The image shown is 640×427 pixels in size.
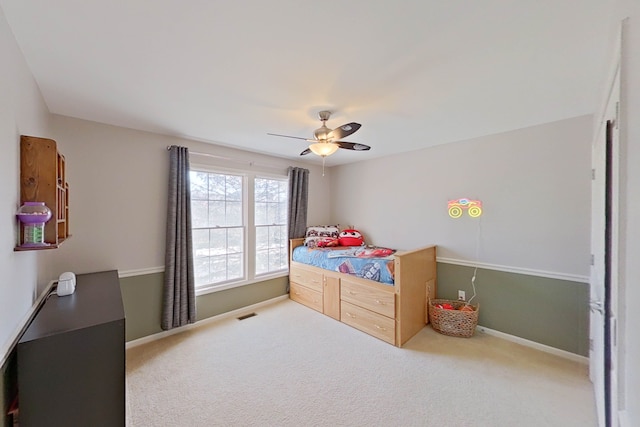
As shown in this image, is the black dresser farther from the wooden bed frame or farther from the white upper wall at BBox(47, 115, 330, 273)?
the wooden bed frame

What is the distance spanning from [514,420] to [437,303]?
1519 millimetres

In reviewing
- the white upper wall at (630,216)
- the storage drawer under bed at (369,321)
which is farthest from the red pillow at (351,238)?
the white upper wall at (630,216)

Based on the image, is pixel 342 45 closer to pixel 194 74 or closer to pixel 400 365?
pixel 194 74

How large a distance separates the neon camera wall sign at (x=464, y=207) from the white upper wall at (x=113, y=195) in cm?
348

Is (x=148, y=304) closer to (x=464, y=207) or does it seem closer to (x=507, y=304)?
(x=464, y=207)

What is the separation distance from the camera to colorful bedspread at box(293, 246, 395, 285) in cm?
298

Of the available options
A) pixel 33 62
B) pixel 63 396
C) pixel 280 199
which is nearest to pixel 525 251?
pixel 280 199

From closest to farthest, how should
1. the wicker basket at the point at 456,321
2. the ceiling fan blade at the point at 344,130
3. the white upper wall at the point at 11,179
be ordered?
1. the white upper wall at the point at 11,179
2. the ceiling fan blade at the point at 344,130
3. the wicker basket at the point at 456,321

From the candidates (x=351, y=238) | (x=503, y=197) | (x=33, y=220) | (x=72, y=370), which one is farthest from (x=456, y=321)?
(x=33, y=220)

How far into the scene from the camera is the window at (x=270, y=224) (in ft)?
13.1

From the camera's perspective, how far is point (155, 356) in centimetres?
260

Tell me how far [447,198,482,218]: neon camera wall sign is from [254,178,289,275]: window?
8.40ft

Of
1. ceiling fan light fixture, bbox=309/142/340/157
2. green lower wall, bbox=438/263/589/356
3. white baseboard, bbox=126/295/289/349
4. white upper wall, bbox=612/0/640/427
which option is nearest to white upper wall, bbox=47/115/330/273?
white baseboard, bbox=126/295/289/349

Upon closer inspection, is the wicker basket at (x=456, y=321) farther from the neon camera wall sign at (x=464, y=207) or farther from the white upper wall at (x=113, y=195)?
the white upper wall at (x=113, y=195)
